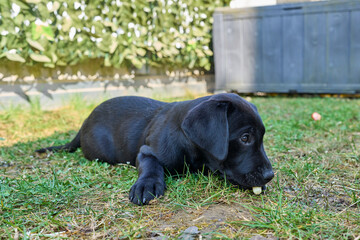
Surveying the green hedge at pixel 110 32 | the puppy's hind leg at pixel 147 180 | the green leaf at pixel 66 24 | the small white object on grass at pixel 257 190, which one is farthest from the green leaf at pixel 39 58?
the small white object on grass at pixel 257 190

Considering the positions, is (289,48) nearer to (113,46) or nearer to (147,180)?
(113,46)

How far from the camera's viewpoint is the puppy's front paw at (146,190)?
1.99 meters

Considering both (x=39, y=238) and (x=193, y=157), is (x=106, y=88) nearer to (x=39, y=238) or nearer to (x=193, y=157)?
(x=193, y=157)

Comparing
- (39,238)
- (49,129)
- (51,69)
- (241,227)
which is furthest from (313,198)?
(51,69)

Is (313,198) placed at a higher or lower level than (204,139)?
lower

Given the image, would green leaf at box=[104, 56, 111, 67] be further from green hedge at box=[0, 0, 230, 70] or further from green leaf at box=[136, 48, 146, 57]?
green leaf at box=[136, 48, 146, 57]

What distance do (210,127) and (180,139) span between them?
0.38 meters

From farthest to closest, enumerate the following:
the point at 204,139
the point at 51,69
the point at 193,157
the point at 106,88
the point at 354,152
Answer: the point at 106,88 < the point at 51,69 < the point at 354,152 < the point at 193,157 < the point at 204,139

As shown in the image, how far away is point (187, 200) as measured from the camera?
2.04m

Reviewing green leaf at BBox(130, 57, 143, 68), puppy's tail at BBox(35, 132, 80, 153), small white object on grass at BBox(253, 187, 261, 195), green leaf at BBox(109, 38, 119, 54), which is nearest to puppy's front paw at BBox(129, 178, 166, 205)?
small white object on grass at BBox(253, 187, 261, 195)

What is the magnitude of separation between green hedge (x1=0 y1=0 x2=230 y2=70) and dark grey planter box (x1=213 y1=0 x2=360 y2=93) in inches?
19.7

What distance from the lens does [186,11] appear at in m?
7.34

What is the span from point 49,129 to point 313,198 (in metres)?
3.58

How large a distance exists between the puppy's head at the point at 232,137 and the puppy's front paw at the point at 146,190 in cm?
35
